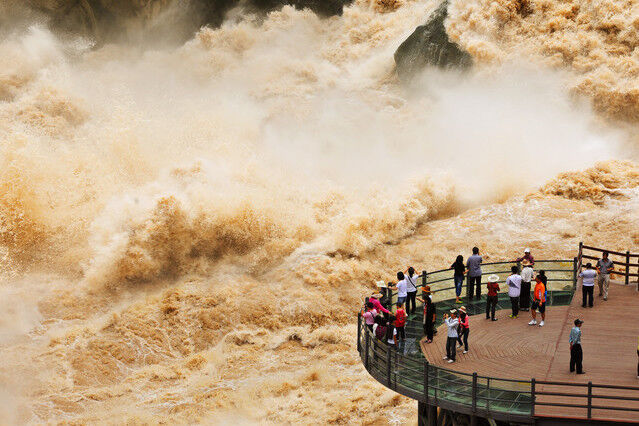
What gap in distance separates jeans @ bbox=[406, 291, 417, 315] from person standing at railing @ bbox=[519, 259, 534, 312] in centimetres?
210

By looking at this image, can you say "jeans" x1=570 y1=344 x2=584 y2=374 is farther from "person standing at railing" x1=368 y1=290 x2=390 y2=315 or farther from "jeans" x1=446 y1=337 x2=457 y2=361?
"person standing at railing" x1=368 y1=290 x2=390 y2=315

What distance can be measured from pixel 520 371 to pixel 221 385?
31.5 feet

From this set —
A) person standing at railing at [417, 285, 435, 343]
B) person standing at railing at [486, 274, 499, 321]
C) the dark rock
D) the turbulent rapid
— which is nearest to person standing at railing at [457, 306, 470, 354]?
person standing at railing at [417, 285, 435, 343]

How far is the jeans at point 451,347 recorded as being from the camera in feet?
44.2

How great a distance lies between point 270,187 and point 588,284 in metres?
15.5

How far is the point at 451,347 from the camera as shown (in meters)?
13.5

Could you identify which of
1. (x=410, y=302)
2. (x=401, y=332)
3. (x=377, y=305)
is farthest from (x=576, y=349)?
(x=410, y=302)

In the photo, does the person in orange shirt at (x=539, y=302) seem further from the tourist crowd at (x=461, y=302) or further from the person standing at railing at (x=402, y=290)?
the person standing at railing at (x=402, y=290)

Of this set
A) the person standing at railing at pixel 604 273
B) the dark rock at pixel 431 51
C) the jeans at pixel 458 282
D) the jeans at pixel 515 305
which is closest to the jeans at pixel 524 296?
the jeans at pixel 515 305

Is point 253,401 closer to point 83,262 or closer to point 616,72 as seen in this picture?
point 83,262

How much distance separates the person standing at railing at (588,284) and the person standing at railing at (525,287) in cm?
97

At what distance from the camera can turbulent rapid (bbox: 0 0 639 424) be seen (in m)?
20.8

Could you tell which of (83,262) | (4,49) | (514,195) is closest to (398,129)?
(514,195)

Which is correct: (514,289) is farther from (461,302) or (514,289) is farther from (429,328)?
(429,328)
